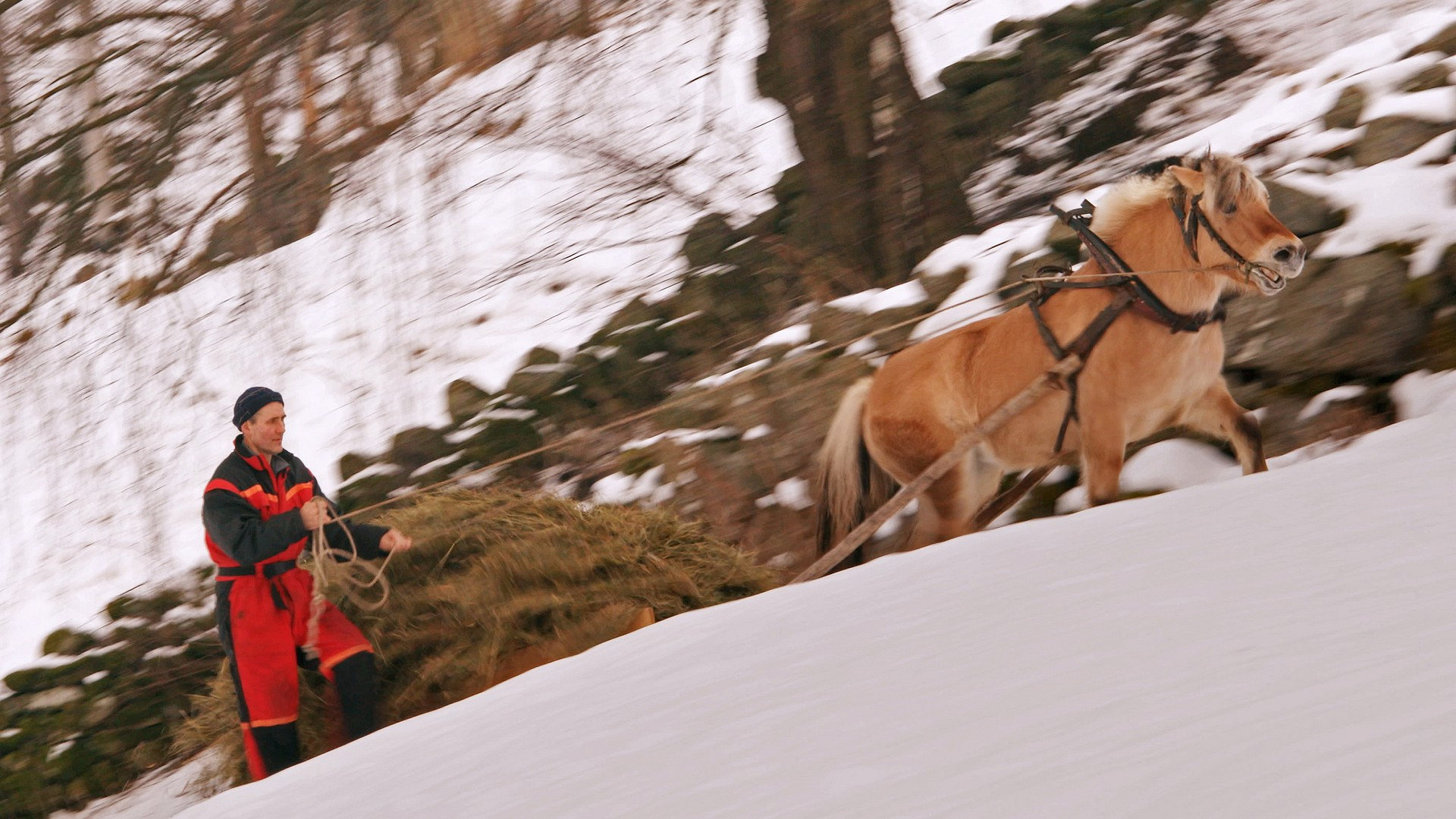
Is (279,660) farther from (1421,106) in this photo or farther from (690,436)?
(1421,106)

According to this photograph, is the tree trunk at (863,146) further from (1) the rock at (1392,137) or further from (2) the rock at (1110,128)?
(1) the rock at (1392,137)

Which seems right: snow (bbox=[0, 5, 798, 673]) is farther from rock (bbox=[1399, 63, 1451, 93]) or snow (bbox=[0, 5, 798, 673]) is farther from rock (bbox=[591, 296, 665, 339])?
rock (bbox=[1399, 63, 1451, 93])

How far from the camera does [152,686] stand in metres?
5.95

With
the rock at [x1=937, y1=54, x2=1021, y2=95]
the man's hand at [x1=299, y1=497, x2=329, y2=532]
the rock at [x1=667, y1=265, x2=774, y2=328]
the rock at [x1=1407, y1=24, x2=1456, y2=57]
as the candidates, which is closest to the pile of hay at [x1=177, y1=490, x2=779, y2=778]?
the man's hand at [x1=299, y1=497, x2=329, y2=532]

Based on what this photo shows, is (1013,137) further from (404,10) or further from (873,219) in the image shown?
(404,10)

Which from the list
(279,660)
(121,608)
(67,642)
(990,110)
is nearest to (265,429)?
(279,660)

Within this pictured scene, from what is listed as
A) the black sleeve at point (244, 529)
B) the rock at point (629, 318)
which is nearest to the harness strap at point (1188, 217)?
the black sleeve at point (244, 529)

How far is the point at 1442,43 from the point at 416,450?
18.6 feet

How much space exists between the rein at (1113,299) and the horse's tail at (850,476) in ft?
2.57

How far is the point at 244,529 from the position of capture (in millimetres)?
3656

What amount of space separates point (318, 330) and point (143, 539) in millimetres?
921

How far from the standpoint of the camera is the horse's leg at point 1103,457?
362cm

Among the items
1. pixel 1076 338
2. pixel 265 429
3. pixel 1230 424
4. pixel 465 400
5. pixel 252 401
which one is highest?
pixel 252 401

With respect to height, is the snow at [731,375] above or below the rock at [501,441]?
above
